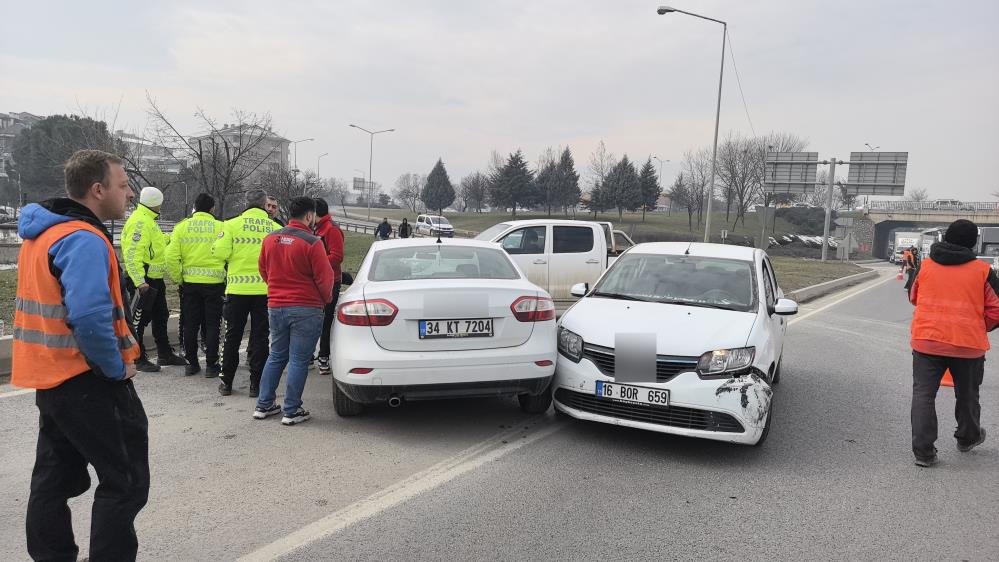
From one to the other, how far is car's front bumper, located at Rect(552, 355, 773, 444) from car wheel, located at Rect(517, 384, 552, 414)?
0.79 m

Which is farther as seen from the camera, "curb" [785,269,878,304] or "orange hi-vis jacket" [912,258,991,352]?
"curb" [785,269,878,304]

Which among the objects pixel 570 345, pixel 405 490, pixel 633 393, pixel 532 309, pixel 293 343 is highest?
pixel 532 309

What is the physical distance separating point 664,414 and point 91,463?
140 inches

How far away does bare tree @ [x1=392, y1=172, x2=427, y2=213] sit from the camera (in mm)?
96062

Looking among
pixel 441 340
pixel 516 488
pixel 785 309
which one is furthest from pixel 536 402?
pixel 785 309

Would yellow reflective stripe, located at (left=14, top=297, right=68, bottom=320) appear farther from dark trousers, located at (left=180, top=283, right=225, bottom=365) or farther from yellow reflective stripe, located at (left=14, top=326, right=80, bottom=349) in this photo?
dark trousers, located at (left=180, top=283, right=225, bottom=365)

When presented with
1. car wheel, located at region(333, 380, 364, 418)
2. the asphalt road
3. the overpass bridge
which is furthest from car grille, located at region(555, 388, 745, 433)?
the overpass bridge

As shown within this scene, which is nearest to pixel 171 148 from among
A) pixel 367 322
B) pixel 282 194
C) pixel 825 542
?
pixel 282 194

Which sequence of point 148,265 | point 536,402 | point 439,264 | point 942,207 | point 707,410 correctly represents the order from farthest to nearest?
point 942,207 → point 148,265 → point 536,402 → point 439,264 → point 707,410

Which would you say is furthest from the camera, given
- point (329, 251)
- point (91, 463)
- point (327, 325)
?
point (327, 325)

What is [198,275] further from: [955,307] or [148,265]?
[955,307]

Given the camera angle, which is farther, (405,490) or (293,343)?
(293,343)

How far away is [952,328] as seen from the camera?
478 cm

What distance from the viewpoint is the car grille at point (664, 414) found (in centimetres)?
462
